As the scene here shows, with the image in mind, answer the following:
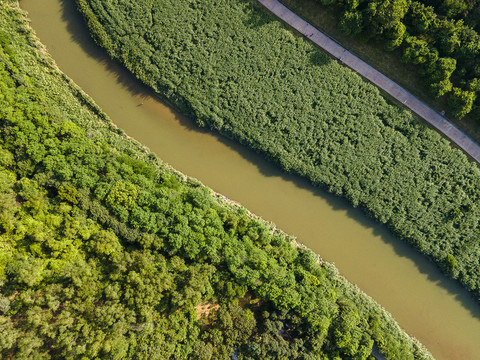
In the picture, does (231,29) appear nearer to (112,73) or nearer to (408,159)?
(112,73)

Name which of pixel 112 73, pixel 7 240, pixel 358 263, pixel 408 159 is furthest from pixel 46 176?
pixel 408 159

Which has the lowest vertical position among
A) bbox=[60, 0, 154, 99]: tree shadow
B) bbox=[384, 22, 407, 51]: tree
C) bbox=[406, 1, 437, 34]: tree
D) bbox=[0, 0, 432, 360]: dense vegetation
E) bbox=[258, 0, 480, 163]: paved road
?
bbox=[0, 0, 432, 360]: dense vegetation

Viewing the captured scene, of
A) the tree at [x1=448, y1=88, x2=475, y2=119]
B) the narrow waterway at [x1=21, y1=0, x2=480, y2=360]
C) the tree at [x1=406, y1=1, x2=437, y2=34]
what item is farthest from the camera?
the narrow waterway at [x1=21, y1=0, x2=480, y2=360]

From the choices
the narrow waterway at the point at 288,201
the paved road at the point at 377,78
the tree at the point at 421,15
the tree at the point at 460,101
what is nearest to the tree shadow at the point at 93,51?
the narrow waterway at the point at 288,201

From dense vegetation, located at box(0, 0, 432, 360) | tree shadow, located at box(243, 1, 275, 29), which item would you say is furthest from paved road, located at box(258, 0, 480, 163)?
dense vegetation, located at box(0, 0, 432, 360)

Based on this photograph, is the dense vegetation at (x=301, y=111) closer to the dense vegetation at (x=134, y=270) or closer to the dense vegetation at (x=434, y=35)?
the dense vegetation at (x=434, y=35)

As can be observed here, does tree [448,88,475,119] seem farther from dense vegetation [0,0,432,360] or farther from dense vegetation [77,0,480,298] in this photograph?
dense vegetation [0,0,432,360]
